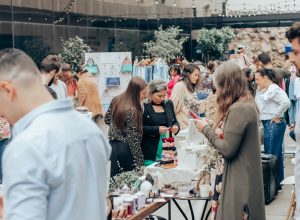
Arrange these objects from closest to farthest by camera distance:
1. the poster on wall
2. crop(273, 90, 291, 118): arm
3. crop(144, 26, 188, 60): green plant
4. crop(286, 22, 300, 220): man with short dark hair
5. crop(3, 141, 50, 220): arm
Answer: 1. crop(3, 141, 50, 220): arm
2. crop(286, 22, 300, 220): man with short dark hair
3. crop(273, 90, 291, 118): arm
4. the poster on wall
5. crop(144, 26, 188, 60): green plant

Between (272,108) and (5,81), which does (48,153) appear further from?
(272,108)

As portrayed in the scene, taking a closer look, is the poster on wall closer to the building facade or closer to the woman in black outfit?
the building facade

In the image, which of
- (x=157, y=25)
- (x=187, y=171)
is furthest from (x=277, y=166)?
(x=157, y=25)

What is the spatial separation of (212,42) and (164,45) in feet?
17.3

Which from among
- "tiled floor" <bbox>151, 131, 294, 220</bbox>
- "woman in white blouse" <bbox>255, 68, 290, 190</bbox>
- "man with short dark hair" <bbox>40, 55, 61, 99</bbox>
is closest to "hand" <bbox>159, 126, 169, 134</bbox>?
"tiled floor" <bbox>151, 131, 294, 220</bbox>

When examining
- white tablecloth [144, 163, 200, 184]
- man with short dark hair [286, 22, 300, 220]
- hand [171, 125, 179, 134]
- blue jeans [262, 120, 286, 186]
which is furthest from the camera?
blue jeans [262, 120, 286, 186]

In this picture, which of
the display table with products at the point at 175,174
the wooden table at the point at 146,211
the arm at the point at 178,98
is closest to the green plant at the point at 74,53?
the arm at the point at 178,98

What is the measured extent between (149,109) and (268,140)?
2218mm

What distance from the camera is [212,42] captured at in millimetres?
27000

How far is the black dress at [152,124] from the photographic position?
7.25 metres

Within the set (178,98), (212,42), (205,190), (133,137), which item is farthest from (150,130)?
(212,42)

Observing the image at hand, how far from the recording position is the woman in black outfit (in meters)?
7.26

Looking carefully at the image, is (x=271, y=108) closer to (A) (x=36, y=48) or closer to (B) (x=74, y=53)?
(A) (x=36, y=48)

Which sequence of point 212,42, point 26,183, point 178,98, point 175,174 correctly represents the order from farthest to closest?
1. point 212,42
2. point 178,98
3. point 175,174
4. point 26,183
